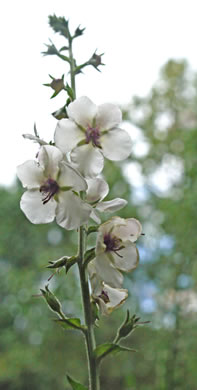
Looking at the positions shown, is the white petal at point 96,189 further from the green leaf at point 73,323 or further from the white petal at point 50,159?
the green leaf at point 73,323

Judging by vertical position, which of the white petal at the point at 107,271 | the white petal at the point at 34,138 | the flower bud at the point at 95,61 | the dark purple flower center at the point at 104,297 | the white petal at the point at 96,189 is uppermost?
the flower bud at the point at 95,61

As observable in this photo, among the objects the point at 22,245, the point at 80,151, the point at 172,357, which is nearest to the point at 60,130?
the point at 80,151

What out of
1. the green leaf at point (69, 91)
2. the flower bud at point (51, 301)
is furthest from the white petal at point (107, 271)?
the green leaf at point (69, 91)

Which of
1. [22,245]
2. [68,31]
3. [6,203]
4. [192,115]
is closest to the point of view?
[68,31]

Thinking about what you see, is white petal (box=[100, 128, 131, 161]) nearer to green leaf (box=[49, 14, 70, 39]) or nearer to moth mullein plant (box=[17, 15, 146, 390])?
moth mullein plant (box=[17, 15, 146, 390])

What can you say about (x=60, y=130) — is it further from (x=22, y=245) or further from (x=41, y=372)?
(x=22, y=245)

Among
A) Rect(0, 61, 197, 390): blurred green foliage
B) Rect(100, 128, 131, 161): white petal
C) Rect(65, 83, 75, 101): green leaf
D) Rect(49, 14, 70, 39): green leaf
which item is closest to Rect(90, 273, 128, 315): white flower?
Rect(100, 128, 131, 161): white petal
